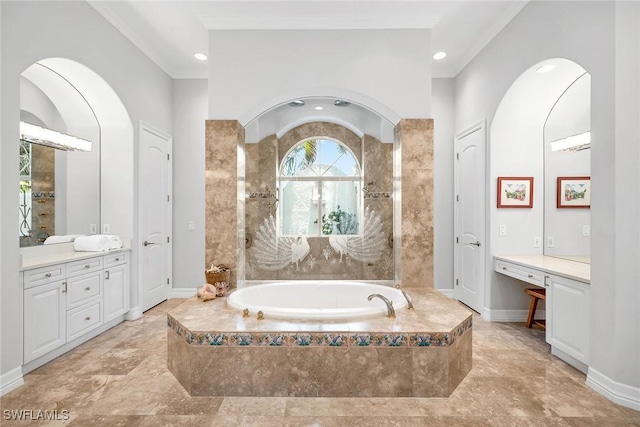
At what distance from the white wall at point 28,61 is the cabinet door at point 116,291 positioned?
0.56 meters

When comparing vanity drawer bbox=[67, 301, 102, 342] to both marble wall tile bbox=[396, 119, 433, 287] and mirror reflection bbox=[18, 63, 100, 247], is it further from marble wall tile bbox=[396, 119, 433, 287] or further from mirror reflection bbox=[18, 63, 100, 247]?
marble wall tile bbox=[396, 119, 433, 287]

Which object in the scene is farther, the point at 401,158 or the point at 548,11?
the point at 401,158

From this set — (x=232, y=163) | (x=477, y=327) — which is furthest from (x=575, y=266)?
(x=232, y=163)

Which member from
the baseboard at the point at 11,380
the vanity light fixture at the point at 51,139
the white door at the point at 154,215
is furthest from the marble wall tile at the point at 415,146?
the baseboard at the point at 11,380

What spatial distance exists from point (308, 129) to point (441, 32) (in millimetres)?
1753

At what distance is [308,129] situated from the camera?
3.33m

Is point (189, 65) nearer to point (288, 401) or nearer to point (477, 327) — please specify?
point (288, 401)

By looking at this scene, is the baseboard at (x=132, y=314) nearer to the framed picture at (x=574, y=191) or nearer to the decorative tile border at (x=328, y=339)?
the decorative tile border at (x=328, y=339)

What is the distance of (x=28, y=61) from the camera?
7.91 feet

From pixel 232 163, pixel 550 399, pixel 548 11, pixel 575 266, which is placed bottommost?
pixel 550 399

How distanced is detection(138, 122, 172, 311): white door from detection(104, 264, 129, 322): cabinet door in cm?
22

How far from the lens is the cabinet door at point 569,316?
7.82 ft

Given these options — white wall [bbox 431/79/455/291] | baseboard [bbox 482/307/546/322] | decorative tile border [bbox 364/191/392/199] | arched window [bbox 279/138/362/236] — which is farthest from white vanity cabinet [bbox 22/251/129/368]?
baseboard [bbox 482/307/546/322]

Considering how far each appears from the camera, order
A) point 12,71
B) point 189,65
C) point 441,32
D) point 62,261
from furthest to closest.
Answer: point 189,65 < point 441,32 < point 62,261 < point 12,71
